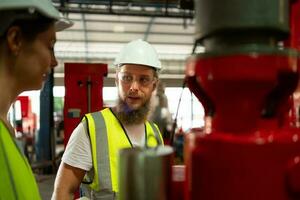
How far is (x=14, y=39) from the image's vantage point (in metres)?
0.80

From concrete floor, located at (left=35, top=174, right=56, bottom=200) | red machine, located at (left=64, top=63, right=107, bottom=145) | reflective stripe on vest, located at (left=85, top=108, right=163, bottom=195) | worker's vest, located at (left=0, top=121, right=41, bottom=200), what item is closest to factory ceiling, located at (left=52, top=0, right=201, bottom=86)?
red machine, located at (left=64, top=63, right=107, bottom=145)

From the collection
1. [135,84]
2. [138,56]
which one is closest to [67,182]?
[135,84]

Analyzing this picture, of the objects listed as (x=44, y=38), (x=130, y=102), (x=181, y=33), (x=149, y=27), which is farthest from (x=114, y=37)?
(x=44, y=38)

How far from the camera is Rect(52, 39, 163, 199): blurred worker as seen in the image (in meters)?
1.52

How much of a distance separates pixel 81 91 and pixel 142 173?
11.8ft

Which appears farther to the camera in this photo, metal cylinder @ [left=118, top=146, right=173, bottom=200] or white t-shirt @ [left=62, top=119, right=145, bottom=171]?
white t-shirt @ [left=62, top=119, right=145, bottom=171]

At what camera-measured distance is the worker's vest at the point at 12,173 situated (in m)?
0.76

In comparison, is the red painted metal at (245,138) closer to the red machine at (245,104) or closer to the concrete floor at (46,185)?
the red machine at (245,104)

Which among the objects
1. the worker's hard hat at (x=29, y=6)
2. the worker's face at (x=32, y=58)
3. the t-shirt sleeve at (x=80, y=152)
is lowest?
the t-shirt sleeve at (x=80, y=152)

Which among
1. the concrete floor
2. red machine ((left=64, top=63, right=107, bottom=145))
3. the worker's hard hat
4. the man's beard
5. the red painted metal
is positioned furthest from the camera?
the concrete floor

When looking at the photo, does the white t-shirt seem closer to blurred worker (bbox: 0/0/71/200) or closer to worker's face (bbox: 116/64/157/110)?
worker's face (bbox: 116/64/157/110)

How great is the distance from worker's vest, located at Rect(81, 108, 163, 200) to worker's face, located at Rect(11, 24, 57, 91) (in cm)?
68

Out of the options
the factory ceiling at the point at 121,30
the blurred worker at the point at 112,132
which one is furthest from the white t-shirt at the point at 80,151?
the factory ceiling at the point at 121,30

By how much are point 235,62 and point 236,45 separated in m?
0.04
